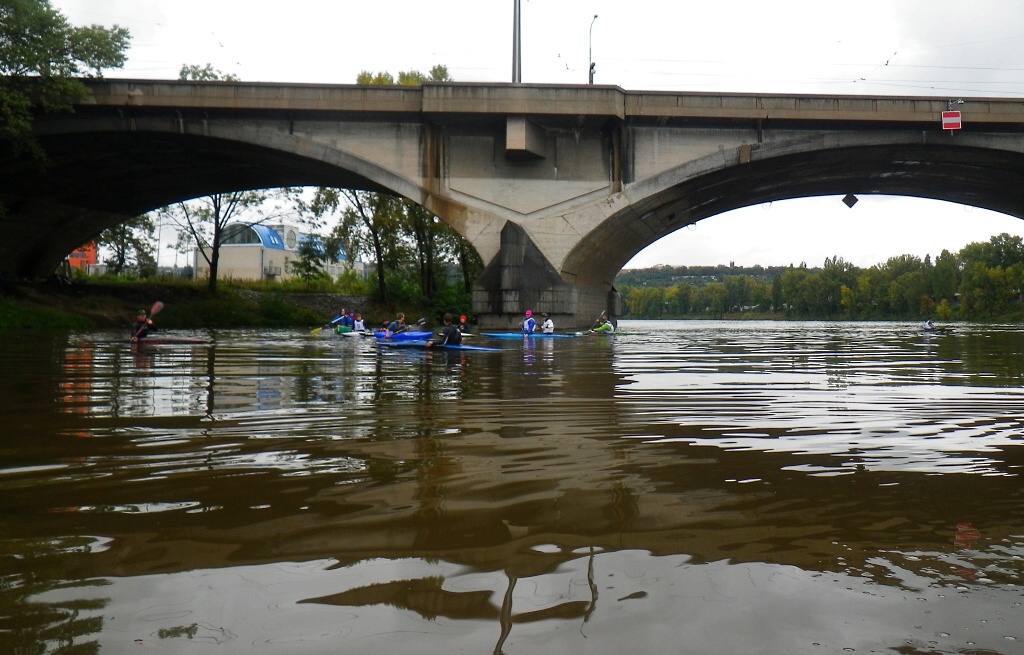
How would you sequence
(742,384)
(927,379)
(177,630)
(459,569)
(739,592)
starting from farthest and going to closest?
(927,379)
(742,384)
(459,569)
(739,592)
(177,630)

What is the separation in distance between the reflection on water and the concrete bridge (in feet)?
76.4

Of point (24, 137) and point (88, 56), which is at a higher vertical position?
point (88, 56)

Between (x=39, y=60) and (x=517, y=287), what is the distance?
17.5m

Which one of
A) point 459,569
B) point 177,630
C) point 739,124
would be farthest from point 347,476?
point 739,124

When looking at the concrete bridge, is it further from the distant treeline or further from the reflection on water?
the distant treeline

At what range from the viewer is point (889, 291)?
4961 inches

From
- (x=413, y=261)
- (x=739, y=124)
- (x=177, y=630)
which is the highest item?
(x=739, y=124)

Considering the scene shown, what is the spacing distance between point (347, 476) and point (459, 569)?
5.20 ft

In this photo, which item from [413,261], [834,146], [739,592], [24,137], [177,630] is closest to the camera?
[177,630]

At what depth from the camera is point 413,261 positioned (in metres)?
52.9

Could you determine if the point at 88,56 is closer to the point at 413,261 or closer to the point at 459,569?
the point at 413,261

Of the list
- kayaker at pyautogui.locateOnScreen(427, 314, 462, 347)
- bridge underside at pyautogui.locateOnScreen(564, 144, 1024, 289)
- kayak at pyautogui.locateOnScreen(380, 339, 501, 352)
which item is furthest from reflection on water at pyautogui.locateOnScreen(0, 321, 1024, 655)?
bridge underside at pyautogui.locateOnScreen(564, 144, 1024, 289)

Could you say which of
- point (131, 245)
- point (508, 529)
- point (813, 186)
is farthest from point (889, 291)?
point (508, 529)

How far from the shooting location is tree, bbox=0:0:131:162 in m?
25.7
